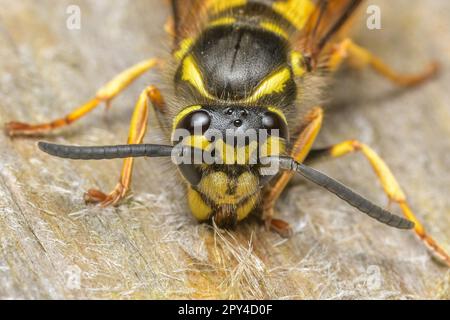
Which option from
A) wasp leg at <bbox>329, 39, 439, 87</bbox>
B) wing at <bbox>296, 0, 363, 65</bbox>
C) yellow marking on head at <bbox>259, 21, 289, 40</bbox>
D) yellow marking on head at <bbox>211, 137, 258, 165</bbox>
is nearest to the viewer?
yellow marking on head at <bbox>211, 137, 258, 165</bbox>

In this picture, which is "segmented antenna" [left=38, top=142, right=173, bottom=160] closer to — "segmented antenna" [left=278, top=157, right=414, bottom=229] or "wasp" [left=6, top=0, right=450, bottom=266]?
"wasp" [left=6, top=0, right=450, bottom=266]

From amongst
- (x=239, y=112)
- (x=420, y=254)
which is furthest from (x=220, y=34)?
(x=420, y=254)

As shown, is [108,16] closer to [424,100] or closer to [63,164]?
[63,164]

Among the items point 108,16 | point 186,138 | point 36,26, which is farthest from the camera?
point 108,16

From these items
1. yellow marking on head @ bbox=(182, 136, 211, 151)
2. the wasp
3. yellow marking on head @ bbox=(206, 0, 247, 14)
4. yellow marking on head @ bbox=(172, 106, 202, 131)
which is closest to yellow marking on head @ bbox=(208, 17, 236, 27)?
the wasp

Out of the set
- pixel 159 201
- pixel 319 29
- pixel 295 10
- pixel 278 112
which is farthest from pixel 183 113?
pixel 295 10

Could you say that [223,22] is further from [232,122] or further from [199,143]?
[199,143]
